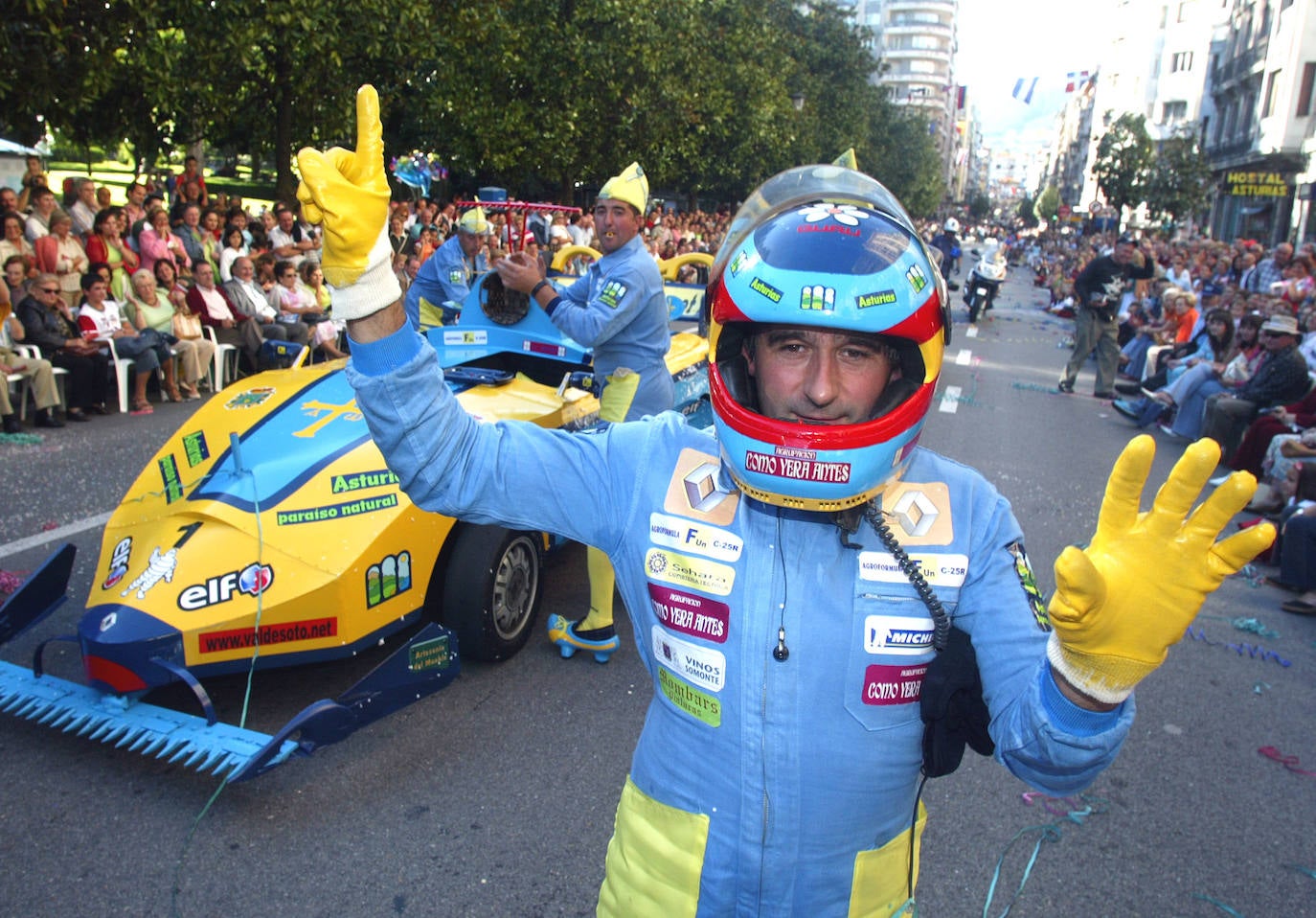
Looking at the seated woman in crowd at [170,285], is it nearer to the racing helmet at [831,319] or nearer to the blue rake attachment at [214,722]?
the blue rake attachment at [214,722]

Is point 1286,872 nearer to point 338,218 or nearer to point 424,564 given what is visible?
point 424,564

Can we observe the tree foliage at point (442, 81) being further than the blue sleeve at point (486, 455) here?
Yes

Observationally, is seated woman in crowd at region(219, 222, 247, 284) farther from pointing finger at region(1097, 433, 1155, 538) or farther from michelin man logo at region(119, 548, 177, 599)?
pointing finger at region(1097, 433, 1155, 538)

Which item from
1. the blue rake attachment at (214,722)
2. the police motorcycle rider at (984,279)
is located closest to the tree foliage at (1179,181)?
the police motorcycle rider at (984,279)

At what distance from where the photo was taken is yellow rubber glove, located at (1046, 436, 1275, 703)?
1261 mm

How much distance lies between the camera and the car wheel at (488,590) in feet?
14.1

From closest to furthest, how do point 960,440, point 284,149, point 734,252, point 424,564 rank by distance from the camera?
point 734,252
point 424,564
point 960,440
point 284,149

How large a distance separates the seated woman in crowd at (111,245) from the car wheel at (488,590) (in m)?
7.57

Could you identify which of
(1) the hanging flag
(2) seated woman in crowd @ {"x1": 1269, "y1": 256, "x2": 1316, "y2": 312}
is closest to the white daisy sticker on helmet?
(2) seated woman in crowd @ {"x1": 1269, "y1": 256, "x2": 1316, "y2": 312}

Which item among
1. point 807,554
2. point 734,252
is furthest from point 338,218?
point 807,554

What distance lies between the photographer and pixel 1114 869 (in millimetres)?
3422

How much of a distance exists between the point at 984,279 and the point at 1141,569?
2044cm

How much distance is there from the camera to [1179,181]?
4100 centimetres

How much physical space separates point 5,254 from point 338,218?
31.2 ft
